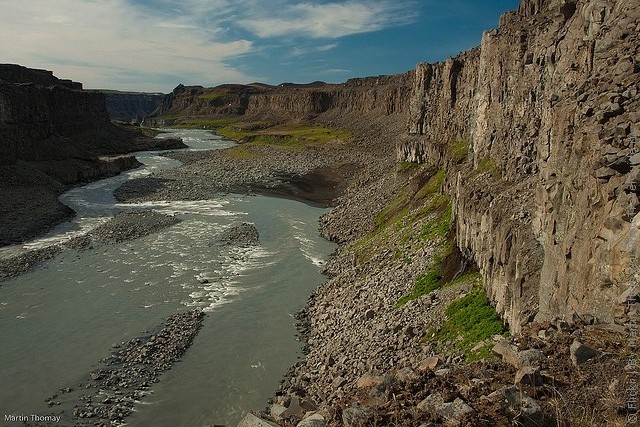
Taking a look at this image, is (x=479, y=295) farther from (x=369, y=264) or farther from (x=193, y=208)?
(x=193, y=208)

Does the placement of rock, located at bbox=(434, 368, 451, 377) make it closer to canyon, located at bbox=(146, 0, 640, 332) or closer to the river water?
canyon, located at bbox=(146, 0, 640, 332)

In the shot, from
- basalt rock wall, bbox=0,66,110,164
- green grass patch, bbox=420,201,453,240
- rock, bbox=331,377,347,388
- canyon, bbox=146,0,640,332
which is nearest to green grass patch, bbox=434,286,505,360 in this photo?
canyon, bbox=146,0,640,332

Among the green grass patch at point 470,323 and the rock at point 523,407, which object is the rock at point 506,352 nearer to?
the rock at point 523,407

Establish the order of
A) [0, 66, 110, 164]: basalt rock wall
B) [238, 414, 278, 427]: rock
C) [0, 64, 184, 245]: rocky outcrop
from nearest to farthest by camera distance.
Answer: [238, 414, 278, 427]: rock → [0, 64, 184, 245]: rocky outcrop → [0, 66, 110, 164]: basalt rock wall

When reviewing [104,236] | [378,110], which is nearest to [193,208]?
[104,236]

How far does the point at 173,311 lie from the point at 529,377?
25.0 metres

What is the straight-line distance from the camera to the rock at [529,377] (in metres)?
8.15

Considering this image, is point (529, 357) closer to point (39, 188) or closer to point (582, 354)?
point (582, 354)

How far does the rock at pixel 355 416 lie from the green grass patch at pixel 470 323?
27.2 ft

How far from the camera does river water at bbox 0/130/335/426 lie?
2112cm

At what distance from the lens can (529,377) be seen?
820cm

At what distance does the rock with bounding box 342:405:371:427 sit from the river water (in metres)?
12.6

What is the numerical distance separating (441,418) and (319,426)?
98.6 inches

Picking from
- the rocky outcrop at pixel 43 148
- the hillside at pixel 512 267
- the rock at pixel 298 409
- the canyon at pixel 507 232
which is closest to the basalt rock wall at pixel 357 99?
the rocky outcrop at pixel 43 148
